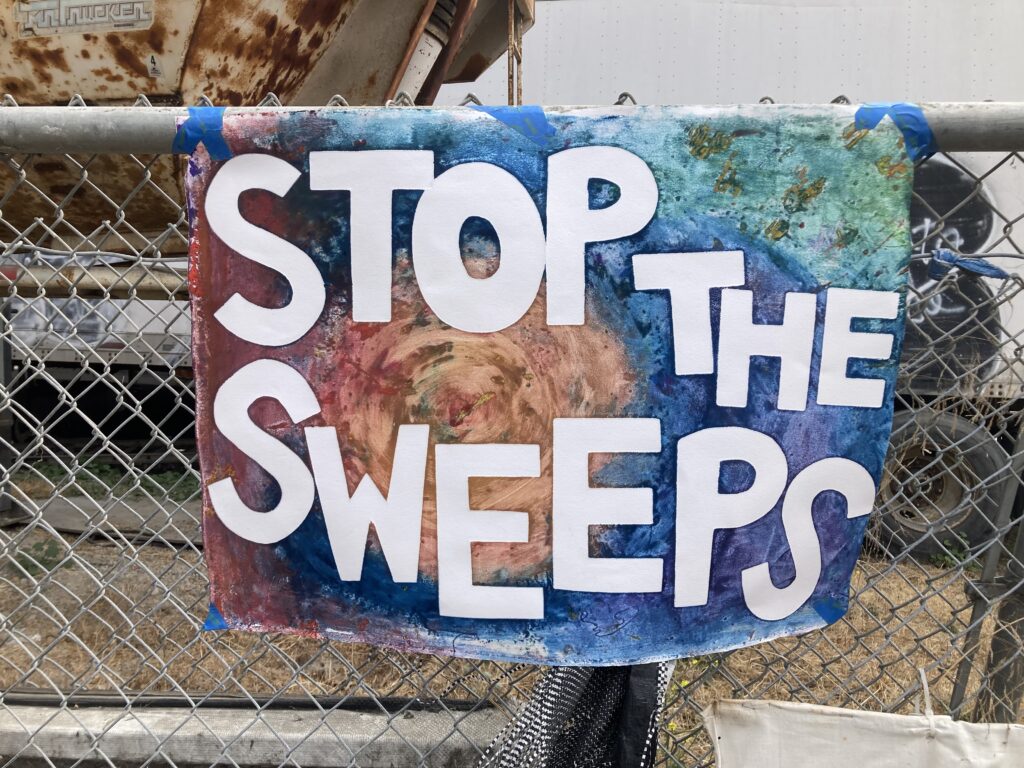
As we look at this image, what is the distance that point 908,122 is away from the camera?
131cm

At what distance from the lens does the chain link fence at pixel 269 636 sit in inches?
65.9

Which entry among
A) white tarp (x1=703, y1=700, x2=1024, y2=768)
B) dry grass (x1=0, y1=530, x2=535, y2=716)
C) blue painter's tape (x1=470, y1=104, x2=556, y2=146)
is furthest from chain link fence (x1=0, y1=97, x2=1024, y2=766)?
blue painter's tape (x1=470, y1=104, x2=556, y2=146)

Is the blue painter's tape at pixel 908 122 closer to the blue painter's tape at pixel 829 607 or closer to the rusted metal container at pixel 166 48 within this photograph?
the blue painter's tape at pixel 829 607

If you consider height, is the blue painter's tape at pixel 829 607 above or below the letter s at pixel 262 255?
below

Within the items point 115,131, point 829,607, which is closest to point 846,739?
point 829,607

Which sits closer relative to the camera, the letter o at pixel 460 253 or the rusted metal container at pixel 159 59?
the letter o at pixel 460 253

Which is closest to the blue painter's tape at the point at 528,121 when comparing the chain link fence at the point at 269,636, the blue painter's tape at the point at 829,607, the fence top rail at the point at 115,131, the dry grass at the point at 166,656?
the fence top rail at the point at 115,131

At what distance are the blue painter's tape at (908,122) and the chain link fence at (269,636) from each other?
158 millimetres

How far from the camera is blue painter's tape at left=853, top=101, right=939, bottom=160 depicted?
1310 millimetres

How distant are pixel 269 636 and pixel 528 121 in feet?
7.91

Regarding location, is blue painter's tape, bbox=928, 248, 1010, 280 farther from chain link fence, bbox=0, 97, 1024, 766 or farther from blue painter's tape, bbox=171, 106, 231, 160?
blue painter's tape, bbox=171, 106, 231, 160

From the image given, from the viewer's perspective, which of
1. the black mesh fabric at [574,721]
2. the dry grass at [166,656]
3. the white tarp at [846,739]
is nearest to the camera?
the white tarp at [846,739]

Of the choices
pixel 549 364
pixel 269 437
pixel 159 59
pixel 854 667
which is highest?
pixel 159 59

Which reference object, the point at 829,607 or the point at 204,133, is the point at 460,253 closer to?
the point at 204,133
